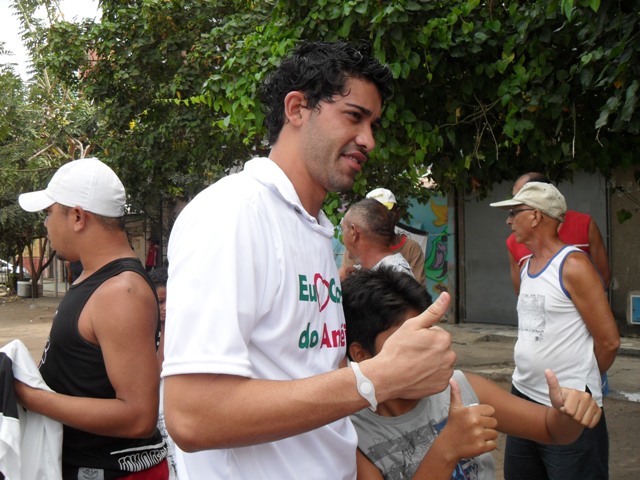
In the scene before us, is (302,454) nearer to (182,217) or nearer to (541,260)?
(182,217)

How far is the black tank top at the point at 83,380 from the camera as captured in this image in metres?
2.25

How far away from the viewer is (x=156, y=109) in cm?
1143

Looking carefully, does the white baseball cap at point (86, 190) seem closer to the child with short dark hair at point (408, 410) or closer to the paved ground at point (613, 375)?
the child with short dark hair at point (408, 410)

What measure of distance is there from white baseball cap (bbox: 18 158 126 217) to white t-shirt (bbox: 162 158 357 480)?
1.04 meters

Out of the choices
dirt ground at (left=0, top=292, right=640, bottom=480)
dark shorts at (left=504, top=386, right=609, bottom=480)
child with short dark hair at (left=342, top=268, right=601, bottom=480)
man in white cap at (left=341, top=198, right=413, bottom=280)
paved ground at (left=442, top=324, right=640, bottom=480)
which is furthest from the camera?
paved ground at (left=442, top=324, right=640, bottom=480)

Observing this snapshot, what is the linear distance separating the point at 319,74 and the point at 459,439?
2.97ft

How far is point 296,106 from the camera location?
1.63 meters

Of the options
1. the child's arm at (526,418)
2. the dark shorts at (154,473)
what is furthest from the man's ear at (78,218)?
the child's arm at (526,418)

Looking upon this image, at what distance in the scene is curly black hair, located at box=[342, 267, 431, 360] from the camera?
198 cm

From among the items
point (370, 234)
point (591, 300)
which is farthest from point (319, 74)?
point (370, 234)

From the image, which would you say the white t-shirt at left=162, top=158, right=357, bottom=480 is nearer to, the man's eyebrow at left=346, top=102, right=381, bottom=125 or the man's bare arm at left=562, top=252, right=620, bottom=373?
the man's eyebrow at left=346, top=102, right=381, bottom=125

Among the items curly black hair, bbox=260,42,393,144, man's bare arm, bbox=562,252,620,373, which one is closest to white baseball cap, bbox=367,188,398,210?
man's bare arm, bbox=562,252,620,373

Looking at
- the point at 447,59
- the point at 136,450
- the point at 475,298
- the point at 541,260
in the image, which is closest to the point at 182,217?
the point at 136,450

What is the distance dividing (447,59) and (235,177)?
4.26 m
